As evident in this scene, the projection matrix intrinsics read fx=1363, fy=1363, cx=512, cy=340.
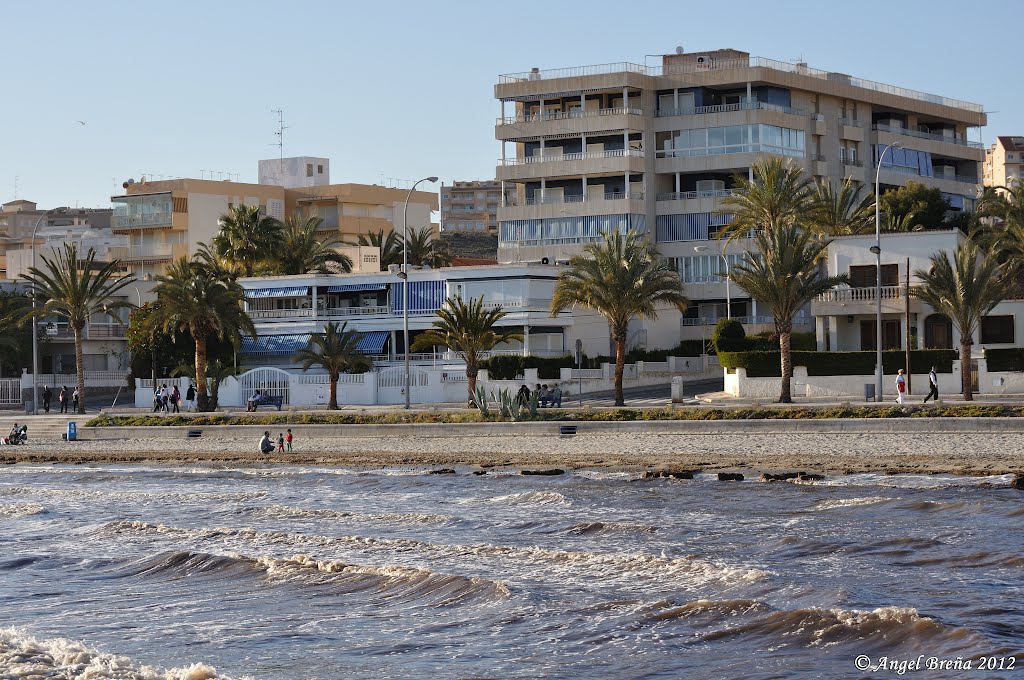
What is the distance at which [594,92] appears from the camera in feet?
269

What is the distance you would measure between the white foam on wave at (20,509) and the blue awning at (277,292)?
35.0 meters

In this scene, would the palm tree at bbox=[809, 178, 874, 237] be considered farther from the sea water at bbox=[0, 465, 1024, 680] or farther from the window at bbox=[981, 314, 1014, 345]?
the sea water at bbox=[0, 465, 1024, 680]

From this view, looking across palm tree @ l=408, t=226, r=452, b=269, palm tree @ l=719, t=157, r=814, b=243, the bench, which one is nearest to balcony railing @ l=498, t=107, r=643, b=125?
palm tree @ l=408, t=226, r=452, b=269

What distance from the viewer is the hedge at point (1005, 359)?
4806 centimetres

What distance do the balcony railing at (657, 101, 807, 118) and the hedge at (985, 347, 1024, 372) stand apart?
109ft

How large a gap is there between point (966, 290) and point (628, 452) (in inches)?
540

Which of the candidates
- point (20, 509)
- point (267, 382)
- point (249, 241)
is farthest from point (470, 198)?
point (20, 509)

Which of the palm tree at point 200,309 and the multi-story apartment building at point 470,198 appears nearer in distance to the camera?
the palm tree at point 200,309

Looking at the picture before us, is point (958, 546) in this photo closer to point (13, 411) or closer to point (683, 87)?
point (13, 411)

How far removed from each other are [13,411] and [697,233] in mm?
39022

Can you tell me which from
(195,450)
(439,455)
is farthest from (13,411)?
(439,455)

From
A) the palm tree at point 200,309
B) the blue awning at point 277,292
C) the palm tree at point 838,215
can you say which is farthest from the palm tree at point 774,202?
the palm tree at point 200,309

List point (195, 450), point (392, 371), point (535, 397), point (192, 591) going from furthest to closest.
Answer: point (392, 371)
point (195, 450)
point (535, 397)
point (192, 591)

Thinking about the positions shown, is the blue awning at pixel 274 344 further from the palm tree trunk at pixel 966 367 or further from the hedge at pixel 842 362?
the palm tree trunk at pixel 966 367
